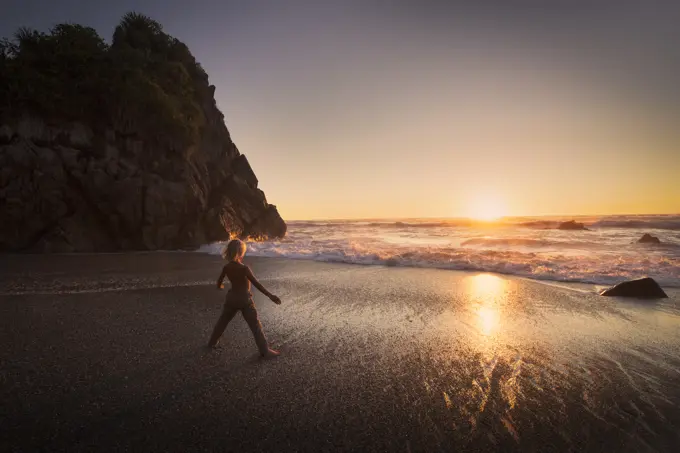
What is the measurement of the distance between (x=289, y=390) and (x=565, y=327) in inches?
218

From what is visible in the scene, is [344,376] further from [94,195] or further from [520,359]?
[94,195]

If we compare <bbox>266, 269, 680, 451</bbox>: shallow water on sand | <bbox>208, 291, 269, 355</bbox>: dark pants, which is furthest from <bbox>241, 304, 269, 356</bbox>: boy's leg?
<bbox>266, 269, 680, 451</bbox>: shallow water on sand

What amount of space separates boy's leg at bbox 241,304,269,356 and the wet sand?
0.66ft

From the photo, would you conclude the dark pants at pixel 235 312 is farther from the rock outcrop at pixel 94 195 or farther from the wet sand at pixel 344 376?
the rock outcrop at pixel 94 195

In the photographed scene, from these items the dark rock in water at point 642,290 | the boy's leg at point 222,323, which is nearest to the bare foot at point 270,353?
the boy's leg at point 222,323

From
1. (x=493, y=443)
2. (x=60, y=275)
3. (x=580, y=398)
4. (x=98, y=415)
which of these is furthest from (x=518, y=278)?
(x=60, y=275)

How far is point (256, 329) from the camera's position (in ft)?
15.5

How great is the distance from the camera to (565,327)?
6.10 meters

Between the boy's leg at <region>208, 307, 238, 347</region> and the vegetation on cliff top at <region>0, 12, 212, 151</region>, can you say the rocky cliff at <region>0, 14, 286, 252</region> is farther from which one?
A: the boy's leg at <region>208, 307, 238, 347</region>

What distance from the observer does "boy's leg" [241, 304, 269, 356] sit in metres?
4.67

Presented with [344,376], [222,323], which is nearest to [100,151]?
[222,323]

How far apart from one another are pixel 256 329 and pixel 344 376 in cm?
152

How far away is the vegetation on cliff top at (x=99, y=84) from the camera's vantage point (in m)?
19.3

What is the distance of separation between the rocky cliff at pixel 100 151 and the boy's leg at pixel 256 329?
63.7 ft
